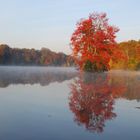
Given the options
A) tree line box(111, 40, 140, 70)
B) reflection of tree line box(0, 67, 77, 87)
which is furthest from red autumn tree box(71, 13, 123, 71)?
tree line box(111, 40, 140, 70)

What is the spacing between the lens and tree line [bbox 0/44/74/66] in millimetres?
77312

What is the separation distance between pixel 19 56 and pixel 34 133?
83331 mm

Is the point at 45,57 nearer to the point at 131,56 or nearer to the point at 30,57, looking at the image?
the point at 30,57

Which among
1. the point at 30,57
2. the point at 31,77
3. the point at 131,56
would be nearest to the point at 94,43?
the point at 31,77

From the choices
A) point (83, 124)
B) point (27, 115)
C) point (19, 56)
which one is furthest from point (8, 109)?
point (19, 56)

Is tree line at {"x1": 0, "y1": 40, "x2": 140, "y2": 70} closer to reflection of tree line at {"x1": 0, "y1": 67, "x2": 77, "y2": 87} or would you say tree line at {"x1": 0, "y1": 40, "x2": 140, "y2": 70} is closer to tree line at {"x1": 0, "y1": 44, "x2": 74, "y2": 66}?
tree line at {"x1": 0, "y1": 44, "x2": 74, "y2": 66}

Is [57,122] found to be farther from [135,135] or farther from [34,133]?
[135,135]

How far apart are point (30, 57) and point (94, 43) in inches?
2528

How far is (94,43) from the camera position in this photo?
1056 inches

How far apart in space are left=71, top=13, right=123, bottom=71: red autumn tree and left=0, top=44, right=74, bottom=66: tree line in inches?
1860

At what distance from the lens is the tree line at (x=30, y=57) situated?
254 ft

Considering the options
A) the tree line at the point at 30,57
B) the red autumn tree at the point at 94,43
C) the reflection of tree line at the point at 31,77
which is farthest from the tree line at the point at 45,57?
the reflection of tree line at the point at 31,77

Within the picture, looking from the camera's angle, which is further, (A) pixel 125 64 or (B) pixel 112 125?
(A) pixel 125 64

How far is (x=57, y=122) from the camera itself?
191 inches
